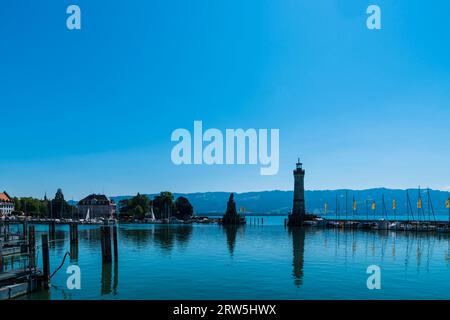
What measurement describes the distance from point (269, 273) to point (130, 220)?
131715 mm

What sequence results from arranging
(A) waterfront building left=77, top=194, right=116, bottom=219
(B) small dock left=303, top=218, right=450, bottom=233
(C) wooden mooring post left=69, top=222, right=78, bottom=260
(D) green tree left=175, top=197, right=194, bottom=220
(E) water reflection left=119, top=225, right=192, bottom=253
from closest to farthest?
1. (C) wooden mooring post left=69, top=222, right=78, bottom=260
2. (E) water reflection left=119, top=225, right=192, bottom=253
3. (B) small dock left=303, top=218, right=450, bottom=233
4. (D) green tree left=175, top=197, right=194, bottom=220
5. (A) waterfront building left=77, top=194, right=116, bottom=219

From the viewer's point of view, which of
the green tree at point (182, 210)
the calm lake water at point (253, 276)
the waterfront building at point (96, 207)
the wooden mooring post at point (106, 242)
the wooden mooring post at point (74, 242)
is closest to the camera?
the calm lake water at point (253, 276)

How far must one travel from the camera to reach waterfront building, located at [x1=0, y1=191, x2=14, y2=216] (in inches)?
6836

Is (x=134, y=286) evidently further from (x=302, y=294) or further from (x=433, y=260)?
(x=433, y=260)

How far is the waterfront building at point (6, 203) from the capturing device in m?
174

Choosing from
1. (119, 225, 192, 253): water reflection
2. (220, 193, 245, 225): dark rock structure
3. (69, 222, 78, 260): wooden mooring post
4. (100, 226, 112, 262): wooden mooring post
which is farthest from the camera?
(220, 193, 245, 225): dark rock structure

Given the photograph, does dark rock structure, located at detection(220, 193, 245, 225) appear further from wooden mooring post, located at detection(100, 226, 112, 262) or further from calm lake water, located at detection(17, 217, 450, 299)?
wooden mooring post, located at detection(100, 226, 112, 262)

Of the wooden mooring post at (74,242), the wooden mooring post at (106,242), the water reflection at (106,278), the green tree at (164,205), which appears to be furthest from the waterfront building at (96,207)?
the water reflection at (106,278)

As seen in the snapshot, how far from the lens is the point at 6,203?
178 metres

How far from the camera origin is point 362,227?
370 feet

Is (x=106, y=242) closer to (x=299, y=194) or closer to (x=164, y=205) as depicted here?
(x=299, y=194)

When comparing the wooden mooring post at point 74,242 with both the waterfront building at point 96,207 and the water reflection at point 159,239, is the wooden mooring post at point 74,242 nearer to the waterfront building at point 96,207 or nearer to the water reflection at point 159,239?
the water reflection at point 159,239

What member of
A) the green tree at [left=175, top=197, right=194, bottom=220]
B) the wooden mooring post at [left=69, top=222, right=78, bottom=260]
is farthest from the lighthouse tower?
the wooden mooring post at [left=69, top=222, right=78, bottom=260]
